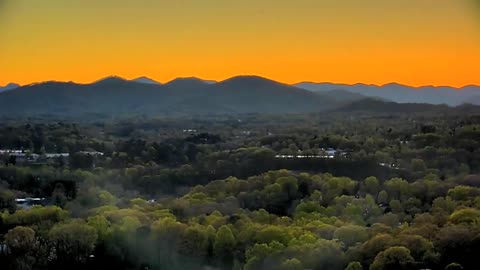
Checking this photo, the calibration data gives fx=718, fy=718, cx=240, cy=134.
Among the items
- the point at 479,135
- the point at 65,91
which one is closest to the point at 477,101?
the point at 479,135

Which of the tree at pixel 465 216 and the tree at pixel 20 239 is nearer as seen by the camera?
the tree at pixel 465 216

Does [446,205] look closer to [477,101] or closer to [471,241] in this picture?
[471,241]

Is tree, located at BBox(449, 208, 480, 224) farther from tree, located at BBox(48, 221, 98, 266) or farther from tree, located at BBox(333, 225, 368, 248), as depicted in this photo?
tree, located at BBox(48, 221, 98, 266)

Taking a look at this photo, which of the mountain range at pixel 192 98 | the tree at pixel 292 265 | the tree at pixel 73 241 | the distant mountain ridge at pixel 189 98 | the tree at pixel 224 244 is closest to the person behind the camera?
the tree at pixel 292 265

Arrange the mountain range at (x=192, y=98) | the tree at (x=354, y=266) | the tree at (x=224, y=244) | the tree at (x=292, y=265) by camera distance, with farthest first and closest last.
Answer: the mountain range at (x=192, y=98)
the tree at (x=224, y=244)
the tree at (x=292, y=265)
the tree at (x=354, y=266)

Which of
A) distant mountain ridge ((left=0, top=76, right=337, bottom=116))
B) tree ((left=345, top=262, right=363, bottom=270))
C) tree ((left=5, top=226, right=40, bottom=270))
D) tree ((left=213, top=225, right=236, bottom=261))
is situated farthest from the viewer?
distant mountain ridge ((left=0, top=76, right=337, bottom=116))

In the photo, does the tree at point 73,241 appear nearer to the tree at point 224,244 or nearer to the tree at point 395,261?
the tree at point 224,244

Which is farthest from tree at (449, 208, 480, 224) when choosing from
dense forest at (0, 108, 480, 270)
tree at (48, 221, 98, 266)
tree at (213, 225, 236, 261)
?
tree at (48, 221, 98, 266)

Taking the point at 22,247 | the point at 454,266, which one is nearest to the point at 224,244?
the point at 22,247

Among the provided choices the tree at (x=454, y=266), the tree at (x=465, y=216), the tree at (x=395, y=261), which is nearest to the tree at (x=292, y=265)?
the tree at (x=395, y=261)
